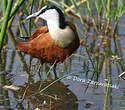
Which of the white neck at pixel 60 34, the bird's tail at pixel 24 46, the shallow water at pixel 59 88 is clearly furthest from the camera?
the bird's tail at pixel 24 46

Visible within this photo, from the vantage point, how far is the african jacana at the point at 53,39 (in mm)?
3875

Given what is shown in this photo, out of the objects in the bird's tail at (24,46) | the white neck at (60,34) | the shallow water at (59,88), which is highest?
the white neck at (60,34)

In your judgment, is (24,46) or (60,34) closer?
(60,34)

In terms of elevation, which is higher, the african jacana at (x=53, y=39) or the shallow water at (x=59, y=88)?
the african jacana at (x=53, y=39)

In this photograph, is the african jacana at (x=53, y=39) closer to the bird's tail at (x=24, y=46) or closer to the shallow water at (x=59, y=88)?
the bird's tail at (x=24, y=46)

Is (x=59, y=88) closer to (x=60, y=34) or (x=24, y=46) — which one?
(x=60, y=34)

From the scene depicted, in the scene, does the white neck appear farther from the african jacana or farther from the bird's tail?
the bird's tail

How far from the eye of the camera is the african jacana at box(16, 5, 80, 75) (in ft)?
12.7

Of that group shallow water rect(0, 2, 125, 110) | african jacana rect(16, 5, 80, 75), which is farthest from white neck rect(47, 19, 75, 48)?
shallow water rect(0, 2, 125, 110)

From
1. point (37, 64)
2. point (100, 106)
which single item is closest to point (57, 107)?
point (100, 106)

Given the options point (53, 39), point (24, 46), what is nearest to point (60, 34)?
point (53, 39)

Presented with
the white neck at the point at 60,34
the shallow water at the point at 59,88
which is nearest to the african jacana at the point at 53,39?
the white neck at the point at 60,34

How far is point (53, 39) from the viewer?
391cm

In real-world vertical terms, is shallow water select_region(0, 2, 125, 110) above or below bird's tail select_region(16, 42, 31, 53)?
below
